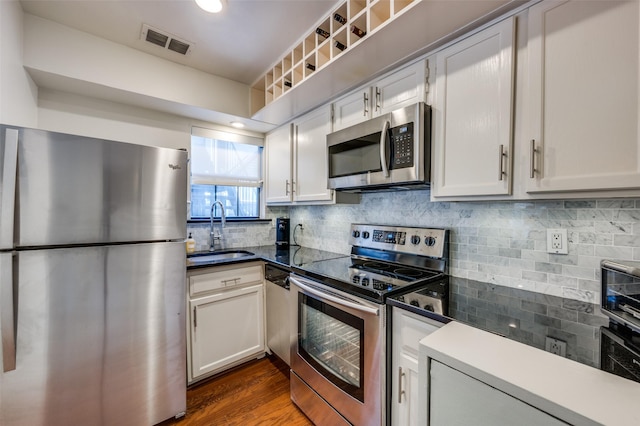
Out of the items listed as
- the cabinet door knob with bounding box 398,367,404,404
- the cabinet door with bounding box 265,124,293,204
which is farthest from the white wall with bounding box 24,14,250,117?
the cabinet door knob with bounding box 398,367,404,404

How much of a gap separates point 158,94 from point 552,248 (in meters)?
2.74

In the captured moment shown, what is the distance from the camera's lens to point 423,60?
1.43 metres

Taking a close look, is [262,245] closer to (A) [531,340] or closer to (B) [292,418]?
(B) [292,418]

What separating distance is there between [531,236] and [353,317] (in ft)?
3.25

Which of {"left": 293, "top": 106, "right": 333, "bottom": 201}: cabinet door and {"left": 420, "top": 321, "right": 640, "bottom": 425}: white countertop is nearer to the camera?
{"left": 420, "top": 321, "right": 640, "bottom": 425}: white countertop

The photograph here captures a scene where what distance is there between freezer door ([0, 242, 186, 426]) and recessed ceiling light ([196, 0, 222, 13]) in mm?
1405

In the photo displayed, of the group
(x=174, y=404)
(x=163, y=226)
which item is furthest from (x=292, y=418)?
(x=163, y=226)

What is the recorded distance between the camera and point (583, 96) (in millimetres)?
938

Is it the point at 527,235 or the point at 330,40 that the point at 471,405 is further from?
the point at 330,40

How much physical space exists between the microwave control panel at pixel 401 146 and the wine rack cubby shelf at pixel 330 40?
1.65 feet

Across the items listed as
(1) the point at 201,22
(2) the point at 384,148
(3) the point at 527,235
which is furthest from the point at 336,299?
(1) the point at 201,22

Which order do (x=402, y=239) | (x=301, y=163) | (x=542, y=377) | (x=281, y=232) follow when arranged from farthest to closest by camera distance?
1. (x=281, y=232)
2. (x=301, y=163)
3. (x=402, y=239)
4. (x=542, y=377)

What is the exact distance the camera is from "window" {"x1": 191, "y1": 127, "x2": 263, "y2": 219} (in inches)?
102

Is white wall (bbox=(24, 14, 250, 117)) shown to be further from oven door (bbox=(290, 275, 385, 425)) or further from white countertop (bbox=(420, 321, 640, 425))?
white countertop (bbox=(420, 321, 640, 425))
